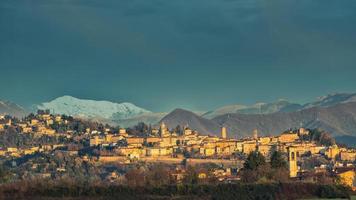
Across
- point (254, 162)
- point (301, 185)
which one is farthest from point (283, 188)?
point (254, 162)

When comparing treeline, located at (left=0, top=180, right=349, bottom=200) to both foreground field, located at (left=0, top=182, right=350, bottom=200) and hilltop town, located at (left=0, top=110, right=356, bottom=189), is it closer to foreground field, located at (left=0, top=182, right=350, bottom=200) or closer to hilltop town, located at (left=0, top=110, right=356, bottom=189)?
foreground field, located at (left=0, top=182, right=350, bottom=200)

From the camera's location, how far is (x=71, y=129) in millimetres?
179125

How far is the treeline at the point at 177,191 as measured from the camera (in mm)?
61781

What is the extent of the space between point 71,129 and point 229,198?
120142 millimetres

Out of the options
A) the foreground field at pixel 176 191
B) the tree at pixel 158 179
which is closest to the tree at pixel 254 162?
the tree at pixel 158 179

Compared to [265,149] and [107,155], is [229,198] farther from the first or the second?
[265,149]

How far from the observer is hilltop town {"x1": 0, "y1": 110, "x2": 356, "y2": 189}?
123062 millimetres

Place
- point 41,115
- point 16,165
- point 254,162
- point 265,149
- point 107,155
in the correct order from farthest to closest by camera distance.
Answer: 1. point 41,115
2. point 265,149
3. point 107,155
4. point 16,165
5. point 254,162

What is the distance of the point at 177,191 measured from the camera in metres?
63.5

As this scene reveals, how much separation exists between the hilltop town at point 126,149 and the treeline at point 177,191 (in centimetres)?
Result: 3545

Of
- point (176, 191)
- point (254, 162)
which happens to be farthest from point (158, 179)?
point (254, 162)

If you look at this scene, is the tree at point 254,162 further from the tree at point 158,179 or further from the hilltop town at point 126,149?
the hilltop town at point 126,149

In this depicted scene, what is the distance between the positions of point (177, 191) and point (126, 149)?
287ft

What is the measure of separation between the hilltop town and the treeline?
3545 cm
